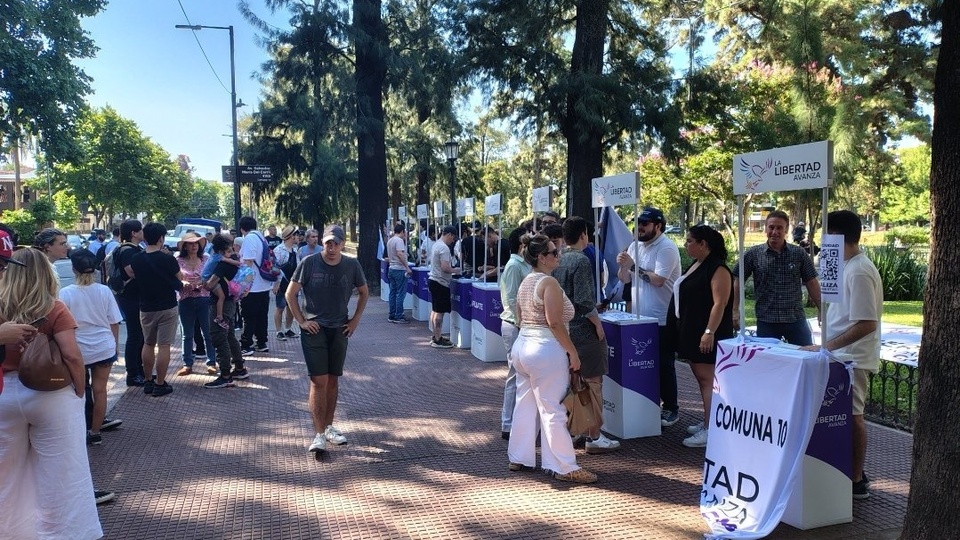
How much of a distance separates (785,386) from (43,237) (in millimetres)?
6512

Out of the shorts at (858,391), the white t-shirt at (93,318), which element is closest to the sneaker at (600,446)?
the shorts at (858,391)

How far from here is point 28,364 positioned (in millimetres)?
3510

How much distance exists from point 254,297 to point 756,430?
26.0 feet

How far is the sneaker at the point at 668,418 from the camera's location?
251 inches

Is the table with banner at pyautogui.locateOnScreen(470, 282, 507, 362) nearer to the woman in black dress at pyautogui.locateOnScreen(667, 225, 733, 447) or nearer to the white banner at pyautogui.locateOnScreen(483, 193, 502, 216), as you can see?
the white banner at pyautogui.locateOnScreen(483, 193, 502, 216)

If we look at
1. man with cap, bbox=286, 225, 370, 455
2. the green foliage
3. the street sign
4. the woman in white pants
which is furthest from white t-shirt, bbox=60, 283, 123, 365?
the street sign

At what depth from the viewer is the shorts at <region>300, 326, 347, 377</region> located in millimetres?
5711

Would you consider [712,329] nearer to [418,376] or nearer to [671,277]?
[671,277]

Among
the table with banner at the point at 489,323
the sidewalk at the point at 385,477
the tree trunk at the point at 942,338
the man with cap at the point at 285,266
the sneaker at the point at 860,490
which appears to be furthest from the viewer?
the man with cap at the point at 285,266

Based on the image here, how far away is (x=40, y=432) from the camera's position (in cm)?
364

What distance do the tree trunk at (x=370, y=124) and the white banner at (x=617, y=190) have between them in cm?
1293

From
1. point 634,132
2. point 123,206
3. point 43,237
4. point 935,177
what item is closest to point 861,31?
point 634,132

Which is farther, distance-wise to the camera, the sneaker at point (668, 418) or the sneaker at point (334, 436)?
the sneaker at point (668, 418)

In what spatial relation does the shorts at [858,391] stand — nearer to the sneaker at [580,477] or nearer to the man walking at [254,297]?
the sneaker at [580,477]
